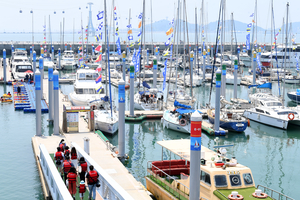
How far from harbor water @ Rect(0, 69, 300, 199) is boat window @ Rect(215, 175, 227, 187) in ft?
24.6

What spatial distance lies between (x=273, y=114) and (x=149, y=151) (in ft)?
A: 46.2

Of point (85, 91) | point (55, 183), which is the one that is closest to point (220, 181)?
point (55, 183)

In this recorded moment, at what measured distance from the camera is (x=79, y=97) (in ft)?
137

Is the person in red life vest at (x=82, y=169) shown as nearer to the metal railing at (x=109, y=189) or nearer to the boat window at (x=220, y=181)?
the metal railing at (x=109, y=189)

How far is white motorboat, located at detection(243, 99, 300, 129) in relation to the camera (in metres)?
36.8

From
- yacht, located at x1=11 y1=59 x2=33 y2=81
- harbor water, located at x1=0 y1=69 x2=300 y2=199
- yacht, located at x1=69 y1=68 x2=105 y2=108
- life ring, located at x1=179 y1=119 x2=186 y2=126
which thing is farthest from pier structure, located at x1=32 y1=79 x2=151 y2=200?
yacht, located at x1=11 y1=59 x2=33 y2=81

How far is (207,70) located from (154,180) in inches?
2108

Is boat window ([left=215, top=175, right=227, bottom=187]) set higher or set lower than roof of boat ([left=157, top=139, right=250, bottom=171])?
lower

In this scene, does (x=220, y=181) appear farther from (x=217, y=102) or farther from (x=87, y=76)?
(x=87, y=76)

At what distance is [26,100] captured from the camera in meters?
45.5

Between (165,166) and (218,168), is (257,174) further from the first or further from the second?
(218,168)

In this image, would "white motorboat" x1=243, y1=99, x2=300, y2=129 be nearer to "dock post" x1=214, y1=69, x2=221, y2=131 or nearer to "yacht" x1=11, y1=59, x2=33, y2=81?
"dock post" x1=214, y1=69, x2=221, y2=131

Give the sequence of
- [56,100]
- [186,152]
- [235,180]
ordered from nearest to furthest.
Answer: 1. [235,180]
2. [186,152]
3. [56,100]

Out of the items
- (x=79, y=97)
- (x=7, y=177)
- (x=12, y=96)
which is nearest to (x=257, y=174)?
(x=7, y=177)
